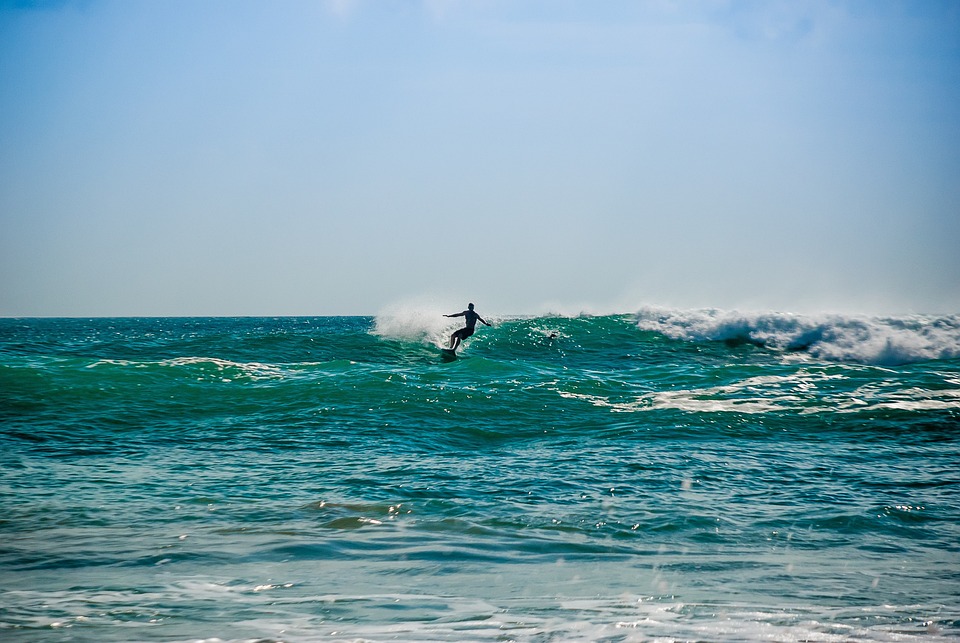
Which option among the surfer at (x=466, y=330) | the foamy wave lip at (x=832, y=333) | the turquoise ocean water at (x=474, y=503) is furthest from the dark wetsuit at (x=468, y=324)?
the foamy wave lip at (x=832, y=333)

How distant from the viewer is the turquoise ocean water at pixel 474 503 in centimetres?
375

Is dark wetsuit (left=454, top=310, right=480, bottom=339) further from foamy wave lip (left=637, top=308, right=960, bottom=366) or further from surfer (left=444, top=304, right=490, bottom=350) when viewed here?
foamy wave lip (left=637, top=308, right=960, bottom=366)

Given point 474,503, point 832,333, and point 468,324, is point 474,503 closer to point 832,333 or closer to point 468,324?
point 468,324

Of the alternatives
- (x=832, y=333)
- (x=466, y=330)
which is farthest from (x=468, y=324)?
(x=832, y=333)

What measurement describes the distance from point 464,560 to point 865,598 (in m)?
2.43

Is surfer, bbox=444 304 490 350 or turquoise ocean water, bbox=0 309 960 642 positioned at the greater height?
surfer, bbox=444 304 490 350

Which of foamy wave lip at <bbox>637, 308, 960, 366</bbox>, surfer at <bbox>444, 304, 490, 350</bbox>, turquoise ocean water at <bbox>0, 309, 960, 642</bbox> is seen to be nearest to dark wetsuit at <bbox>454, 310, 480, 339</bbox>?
surfer at <bbox>444, 304, 490, 350</bbox>

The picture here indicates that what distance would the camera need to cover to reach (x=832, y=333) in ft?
75.5

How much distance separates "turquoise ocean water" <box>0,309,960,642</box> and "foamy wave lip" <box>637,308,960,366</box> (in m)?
5.49

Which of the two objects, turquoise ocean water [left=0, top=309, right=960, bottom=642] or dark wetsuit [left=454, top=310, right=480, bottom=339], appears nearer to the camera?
turquoise ocean water [left=0, top=309, right=960, bottom=642]

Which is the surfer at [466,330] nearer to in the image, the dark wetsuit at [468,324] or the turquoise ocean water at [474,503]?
the dark wetsuit at [468,324]

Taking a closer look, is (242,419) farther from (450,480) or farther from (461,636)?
(461,636)

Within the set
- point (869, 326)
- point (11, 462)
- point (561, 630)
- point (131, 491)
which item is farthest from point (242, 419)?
point (869, 326)

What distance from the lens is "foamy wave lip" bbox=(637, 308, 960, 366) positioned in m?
21.1
